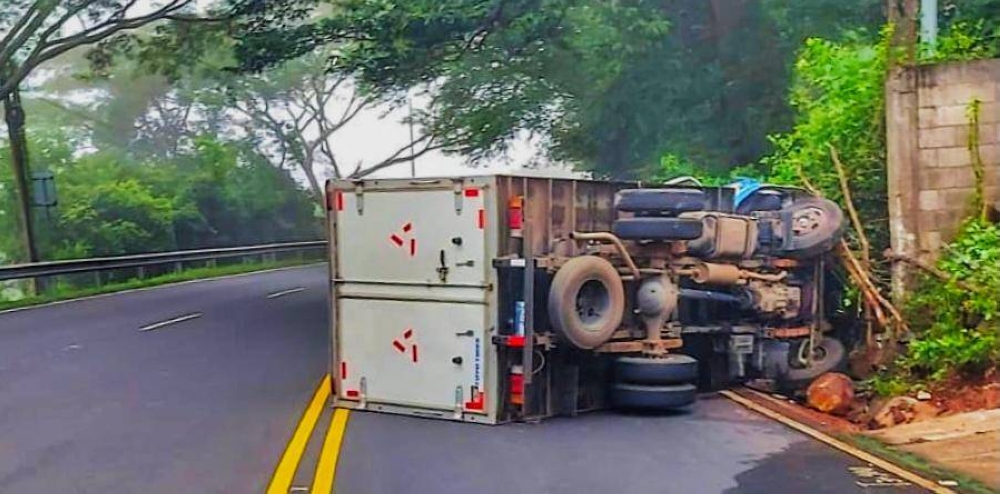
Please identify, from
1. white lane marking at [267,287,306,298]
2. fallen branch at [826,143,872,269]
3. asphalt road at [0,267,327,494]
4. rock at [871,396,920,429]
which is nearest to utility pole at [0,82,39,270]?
white lane marking at [267,287,306,298]

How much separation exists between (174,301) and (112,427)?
48.7 feet

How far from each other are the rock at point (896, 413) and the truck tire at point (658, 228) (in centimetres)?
241

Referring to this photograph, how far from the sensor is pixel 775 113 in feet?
72.3

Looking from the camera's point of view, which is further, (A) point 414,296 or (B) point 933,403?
(B) point 933,403

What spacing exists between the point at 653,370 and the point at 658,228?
137cm

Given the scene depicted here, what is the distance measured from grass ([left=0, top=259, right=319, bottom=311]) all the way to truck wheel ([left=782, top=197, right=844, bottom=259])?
16829 mm

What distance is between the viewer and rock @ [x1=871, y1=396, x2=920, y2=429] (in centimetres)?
1097

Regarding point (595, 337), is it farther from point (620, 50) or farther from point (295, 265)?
point (295, 265)

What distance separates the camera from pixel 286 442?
9719 millimetres

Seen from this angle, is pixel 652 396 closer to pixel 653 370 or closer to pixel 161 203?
pixel 653 370

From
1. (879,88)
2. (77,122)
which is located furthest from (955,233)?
(77,122)

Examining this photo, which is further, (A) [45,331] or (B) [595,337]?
(A) [45,331]

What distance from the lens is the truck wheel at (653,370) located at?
11.0 meters

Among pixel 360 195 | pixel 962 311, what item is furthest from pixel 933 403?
pixel 360 195
